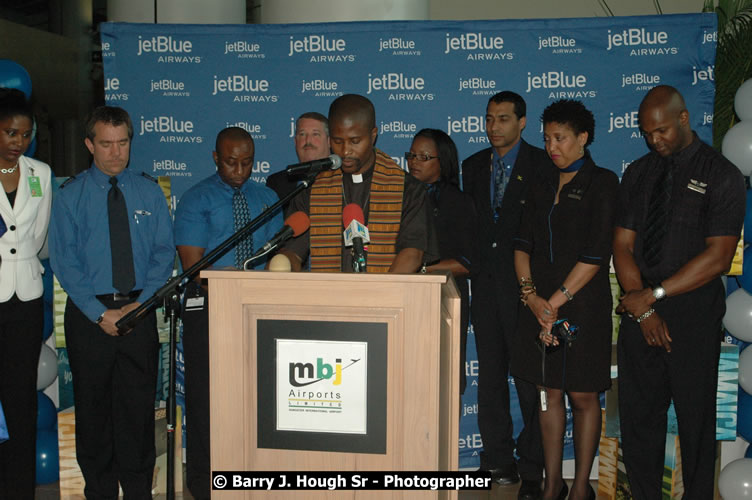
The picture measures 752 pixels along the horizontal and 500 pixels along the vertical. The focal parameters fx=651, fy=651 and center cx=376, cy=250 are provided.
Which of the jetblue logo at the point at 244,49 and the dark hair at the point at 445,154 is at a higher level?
the jetblue logo at the point at 244,49

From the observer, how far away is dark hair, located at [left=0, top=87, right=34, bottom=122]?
127 inches

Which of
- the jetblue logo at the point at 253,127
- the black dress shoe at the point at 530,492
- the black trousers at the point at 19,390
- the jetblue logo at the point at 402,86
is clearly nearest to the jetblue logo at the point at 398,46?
the jetblue logo at the point at 402,86

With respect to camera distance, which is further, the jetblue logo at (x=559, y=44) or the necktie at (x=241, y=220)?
the jetblue logo at (x=559, y=44)

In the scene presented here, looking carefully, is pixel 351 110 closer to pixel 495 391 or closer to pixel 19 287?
pixel 19 287

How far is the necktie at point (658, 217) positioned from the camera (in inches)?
126

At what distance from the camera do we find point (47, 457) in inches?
158

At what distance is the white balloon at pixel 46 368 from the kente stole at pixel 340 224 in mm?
2212

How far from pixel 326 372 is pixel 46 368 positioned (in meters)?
2.81

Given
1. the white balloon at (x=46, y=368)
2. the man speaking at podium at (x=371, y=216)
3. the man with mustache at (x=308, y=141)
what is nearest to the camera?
the man speaking at podium at (x=371, y=216)

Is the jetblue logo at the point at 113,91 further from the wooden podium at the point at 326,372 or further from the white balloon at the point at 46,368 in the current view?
the wooden podium at the point at 326,372

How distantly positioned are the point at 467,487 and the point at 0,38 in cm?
820

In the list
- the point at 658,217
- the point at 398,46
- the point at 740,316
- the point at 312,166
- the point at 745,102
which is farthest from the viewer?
the point at 398,46

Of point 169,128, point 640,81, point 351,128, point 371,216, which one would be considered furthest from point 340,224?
point 640,81

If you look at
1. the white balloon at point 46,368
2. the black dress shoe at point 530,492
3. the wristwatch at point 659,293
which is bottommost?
the black dress shoe at point 530,492
